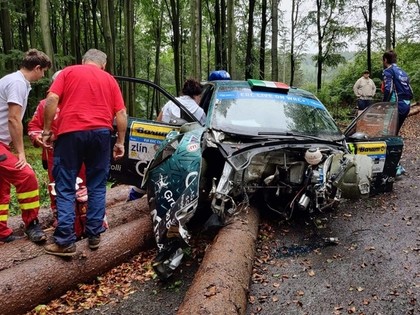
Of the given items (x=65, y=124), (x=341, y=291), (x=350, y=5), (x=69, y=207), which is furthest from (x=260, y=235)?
(x=350, y=5)

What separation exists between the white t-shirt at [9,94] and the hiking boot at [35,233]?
96cm

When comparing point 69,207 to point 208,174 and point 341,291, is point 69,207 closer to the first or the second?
point 208,174

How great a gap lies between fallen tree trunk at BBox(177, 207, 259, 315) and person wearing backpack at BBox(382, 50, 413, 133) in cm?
455

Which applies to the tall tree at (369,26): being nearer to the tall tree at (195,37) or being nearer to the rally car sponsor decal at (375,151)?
the tall tree at (195,37)

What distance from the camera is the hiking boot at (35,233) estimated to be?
418 cm

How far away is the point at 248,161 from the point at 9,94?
263cm

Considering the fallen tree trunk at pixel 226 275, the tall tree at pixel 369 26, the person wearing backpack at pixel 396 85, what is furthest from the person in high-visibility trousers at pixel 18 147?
the tall tree at pixel 369 26

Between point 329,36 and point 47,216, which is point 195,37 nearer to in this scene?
point 47,216

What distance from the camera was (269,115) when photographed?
5289 mm

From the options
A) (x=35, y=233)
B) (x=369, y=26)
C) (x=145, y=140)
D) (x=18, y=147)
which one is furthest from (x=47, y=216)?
(x=369, y=26)

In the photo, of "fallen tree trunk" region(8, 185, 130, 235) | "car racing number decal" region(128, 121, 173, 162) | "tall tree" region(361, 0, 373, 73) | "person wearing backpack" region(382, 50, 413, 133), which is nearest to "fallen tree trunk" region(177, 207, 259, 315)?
"car racing number decal" region(128, 121, 173, 162)

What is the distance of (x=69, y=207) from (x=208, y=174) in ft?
5.24

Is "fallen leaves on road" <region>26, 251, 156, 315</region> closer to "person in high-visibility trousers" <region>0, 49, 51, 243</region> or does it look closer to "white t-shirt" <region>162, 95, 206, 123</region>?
"person in high-visibility trousers" <region>0, 49, 51, 243</region>

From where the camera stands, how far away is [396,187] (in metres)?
6.78
